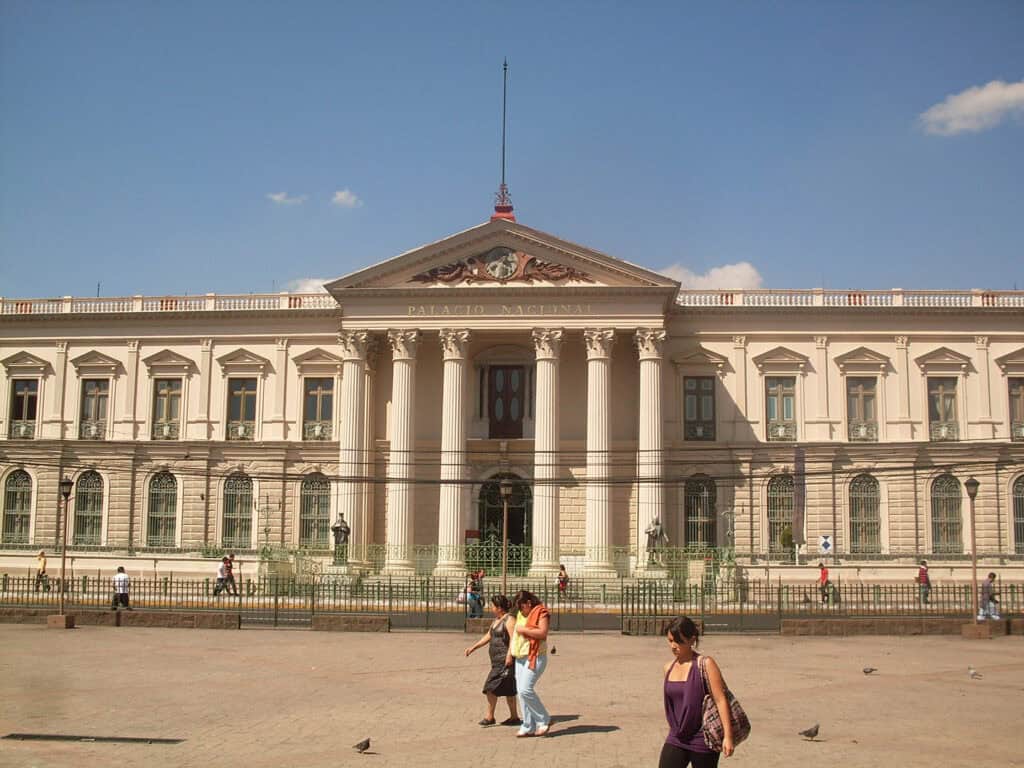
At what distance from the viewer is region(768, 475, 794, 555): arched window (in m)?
42.7

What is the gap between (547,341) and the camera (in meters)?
40.8

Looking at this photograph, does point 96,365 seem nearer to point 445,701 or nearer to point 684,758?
point 445,701

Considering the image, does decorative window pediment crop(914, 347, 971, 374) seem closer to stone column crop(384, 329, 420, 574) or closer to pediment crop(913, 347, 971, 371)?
pediment crop(913, 347, 971, 371)

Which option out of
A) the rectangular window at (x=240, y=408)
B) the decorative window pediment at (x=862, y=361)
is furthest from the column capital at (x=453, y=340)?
the decorative window pediment at (x=862, y=361)

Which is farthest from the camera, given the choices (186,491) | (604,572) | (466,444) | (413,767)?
(186,491)

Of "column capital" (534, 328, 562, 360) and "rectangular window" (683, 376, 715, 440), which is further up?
"column capital" (534, 328, 562, 360)

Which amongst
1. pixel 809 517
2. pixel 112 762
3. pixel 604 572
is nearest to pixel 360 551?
pixel 604 572

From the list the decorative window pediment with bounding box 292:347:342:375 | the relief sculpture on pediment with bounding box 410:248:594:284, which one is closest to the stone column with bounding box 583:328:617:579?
the relief sculpture on pediment with bounding box 410:248:594:284

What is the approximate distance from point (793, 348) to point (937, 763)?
1300 inches

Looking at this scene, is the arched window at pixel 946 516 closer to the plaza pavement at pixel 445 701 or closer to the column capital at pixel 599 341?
the column capital at pixel 599 341

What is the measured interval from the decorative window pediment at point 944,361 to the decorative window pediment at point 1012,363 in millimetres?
1180

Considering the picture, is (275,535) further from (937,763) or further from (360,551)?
(937,763)

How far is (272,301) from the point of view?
45438mm

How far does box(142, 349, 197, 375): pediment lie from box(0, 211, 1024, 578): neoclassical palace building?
0.09m
